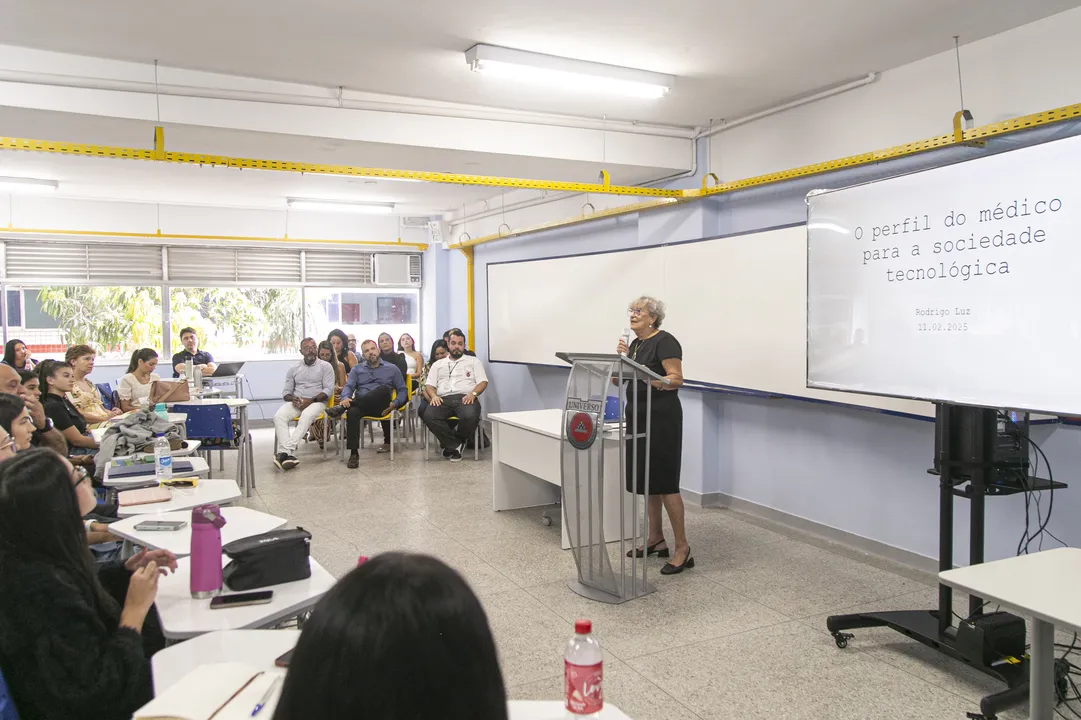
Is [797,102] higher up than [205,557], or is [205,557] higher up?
[797,102]

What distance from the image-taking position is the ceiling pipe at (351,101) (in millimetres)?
4480

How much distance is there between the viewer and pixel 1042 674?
7.10 feet

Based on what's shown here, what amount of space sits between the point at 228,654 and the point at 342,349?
24.9 feet

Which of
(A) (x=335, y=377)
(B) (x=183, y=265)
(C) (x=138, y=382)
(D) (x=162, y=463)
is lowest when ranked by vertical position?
(D) (x=162, y=463)

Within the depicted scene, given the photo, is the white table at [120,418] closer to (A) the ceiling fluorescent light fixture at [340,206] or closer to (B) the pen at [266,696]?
(B) the pen at [266,696]

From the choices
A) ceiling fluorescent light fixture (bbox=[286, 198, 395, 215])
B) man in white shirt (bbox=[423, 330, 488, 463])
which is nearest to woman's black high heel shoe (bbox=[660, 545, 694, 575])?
man in white shirt (bbox=[423, 330, 488, 463])

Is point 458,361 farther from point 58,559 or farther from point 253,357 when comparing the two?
point 58,559

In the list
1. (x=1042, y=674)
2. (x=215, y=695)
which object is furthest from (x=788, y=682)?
(x=215, y=695)

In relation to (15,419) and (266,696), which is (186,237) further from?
(266,696)

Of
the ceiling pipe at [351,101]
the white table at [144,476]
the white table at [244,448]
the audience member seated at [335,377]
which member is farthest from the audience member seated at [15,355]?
the white table at [144,476]

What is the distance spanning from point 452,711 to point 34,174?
8724mm

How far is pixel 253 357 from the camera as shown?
10.6m

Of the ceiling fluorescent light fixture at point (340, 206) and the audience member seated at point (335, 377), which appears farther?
the ceiling fluorescent light fixture at point (340, 206)

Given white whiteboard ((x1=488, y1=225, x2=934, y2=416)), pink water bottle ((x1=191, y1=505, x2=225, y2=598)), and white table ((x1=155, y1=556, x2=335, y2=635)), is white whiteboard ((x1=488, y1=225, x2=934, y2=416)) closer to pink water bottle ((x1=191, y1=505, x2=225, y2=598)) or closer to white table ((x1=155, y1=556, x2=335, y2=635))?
white table ((x1=155, y1=556, x2=335, y2=635))
